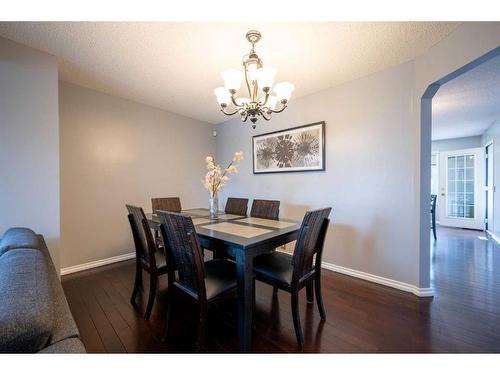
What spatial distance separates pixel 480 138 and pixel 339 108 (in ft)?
17.6

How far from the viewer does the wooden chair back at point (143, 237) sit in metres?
1.81

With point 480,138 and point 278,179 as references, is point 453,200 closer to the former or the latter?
point 480,138

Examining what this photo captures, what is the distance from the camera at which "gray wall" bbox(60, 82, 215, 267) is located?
2684mm

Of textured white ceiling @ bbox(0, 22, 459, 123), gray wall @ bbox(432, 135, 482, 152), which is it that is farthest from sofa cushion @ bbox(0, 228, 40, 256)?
gray wall @ bbox(432, 135, 482, 152)

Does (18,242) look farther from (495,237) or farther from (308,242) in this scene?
(495,237)

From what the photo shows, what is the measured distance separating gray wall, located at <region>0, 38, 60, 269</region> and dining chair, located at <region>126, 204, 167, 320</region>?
0.77 m

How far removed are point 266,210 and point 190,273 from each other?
1271 millimetres

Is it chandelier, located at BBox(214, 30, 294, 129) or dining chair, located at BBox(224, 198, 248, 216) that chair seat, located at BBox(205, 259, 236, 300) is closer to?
→ dining chair, located at BBox(224, 198, 248, 216)

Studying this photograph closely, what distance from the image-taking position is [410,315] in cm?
180

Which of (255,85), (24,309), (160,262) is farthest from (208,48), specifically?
(24,309)

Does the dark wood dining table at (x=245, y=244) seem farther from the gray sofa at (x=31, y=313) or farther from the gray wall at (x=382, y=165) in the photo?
the gray wall at (x=382, y=165)

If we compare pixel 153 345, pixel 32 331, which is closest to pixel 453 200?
pixel 153 345

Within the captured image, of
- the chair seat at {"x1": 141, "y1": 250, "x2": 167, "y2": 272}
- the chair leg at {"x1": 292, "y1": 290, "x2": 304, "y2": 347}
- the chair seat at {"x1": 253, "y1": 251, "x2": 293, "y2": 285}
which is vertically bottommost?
the chair leg at {"x1": 292, "y1": 290, "x2": 304, "y2": 347}

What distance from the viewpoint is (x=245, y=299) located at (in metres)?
1.36
